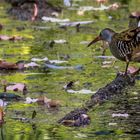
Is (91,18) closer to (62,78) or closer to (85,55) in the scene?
(85,55)

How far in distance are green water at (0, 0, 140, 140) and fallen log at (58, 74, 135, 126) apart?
0.22 ft

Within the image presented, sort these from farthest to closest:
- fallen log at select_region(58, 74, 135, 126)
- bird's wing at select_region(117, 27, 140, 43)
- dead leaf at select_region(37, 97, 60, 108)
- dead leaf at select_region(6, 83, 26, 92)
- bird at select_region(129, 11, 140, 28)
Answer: bird at select_region(129, 11, 140, 28) < bird's wing at select_region(117, 27, 140, 43) < dead leaf at select_region(6, 83, 26, 92) < dead leaf at select_region(37, 97, 60, 108) < fallen log at select_region(58, 74, 135, 126)

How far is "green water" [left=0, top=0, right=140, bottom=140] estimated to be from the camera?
6.71 m

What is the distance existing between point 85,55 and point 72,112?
4.09 meters

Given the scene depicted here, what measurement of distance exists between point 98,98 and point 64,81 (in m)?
1.43

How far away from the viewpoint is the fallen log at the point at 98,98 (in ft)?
22.7

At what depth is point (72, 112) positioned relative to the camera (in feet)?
23.2

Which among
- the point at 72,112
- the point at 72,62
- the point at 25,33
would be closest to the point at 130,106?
the point at 72,112

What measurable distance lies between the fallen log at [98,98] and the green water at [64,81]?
67mm

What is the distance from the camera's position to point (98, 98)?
775 centimetres

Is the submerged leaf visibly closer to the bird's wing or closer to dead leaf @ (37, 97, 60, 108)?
dead leaf @ (37, 97, 60, 108)

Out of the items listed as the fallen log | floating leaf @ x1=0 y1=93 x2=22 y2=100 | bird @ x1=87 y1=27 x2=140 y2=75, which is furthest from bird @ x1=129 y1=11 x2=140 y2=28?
floating leaf @ x1=0 y1=93 x2=22 y2=100

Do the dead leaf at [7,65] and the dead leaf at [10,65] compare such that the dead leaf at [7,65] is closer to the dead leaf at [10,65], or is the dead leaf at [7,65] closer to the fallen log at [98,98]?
the dead leaf at [10,65]

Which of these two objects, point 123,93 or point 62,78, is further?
point 62,78
